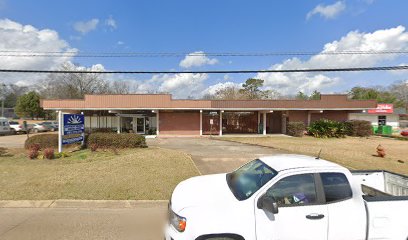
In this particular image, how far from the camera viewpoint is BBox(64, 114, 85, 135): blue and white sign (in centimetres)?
1456

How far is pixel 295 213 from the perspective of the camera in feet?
11.4

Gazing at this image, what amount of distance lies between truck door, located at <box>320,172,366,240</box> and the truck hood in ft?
4.35

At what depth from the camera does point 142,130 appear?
30672mm

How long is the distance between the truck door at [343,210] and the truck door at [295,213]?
0.37 feet

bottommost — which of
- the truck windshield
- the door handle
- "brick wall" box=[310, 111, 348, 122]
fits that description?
the door handle

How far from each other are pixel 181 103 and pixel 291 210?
24.3 m

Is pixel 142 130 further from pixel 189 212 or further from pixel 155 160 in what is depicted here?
pixel 189 212

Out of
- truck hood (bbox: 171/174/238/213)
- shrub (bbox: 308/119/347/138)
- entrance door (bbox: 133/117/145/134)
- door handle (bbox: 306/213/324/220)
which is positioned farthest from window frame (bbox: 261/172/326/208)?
entrance door (bbox: 133/117/145/134)

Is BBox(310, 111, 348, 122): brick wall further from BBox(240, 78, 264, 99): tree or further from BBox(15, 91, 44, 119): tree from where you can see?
BBox(15, 91, 44, 119): tree

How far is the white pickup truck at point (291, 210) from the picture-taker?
3330mm

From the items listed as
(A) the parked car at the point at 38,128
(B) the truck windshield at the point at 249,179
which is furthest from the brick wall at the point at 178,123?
(B) the truck windshield at the point at 249,179

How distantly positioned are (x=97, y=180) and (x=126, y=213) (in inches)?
107

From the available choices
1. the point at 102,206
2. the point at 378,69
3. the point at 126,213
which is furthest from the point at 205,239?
the point at 378,69

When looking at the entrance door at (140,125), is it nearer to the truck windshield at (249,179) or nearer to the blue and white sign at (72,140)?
the blue and white sign at (72,140)
